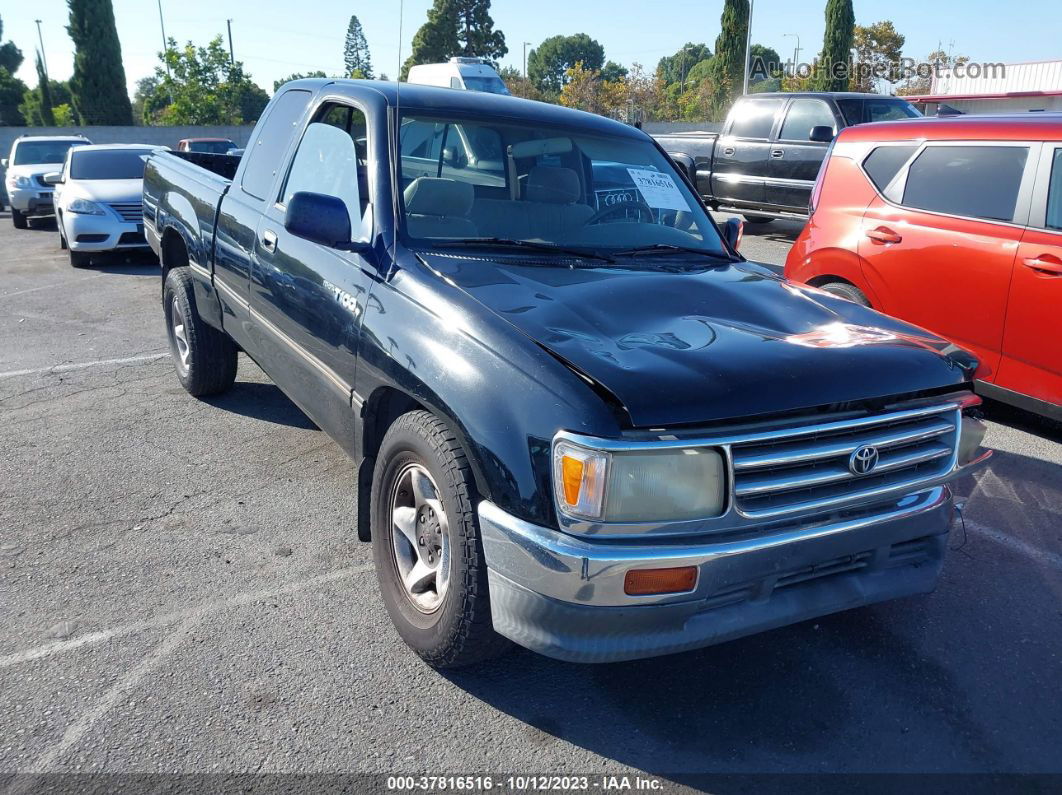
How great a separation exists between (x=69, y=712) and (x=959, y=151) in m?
5.59

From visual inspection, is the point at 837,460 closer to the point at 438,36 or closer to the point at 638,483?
the point at 638,483

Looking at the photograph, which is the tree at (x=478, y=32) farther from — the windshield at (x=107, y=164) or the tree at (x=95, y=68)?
the windshield at (x=107, y=164)

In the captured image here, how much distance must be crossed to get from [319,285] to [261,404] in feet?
7.90

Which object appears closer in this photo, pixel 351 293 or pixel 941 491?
pixel 941 491

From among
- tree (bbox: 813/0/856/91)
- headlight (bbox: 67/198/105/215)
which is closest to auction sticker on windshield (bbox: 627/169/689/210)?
headlight (bbox: 67/198/105/215)

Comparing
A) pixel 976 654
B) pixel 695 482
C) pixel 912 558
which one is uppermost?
pixel 695 482

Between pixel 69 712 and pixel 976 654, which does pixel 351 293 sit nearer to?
pixel 69 712

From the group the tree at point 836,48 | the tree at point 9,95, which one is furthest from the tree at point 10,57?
the tree at point 836,48

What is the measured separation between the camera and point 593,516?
240cm

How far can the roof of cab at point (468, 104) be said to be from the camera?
149 inches

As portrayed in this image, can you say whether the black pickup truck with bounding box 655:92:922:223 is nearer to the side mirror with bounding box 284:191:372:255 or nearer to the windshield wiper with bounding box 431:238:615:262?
the windshield wiper with bounding box 431:238:615:262

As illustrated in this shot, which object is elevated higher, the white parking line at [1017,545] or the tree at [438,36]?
the tree at [438,36]

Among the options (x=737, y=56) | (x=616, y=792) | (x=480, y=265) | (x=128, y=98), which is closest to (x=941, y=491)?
(x=616, y=792)

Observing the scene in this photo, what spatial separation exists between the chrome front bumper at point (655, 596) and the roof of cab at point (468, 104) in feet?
6.57
